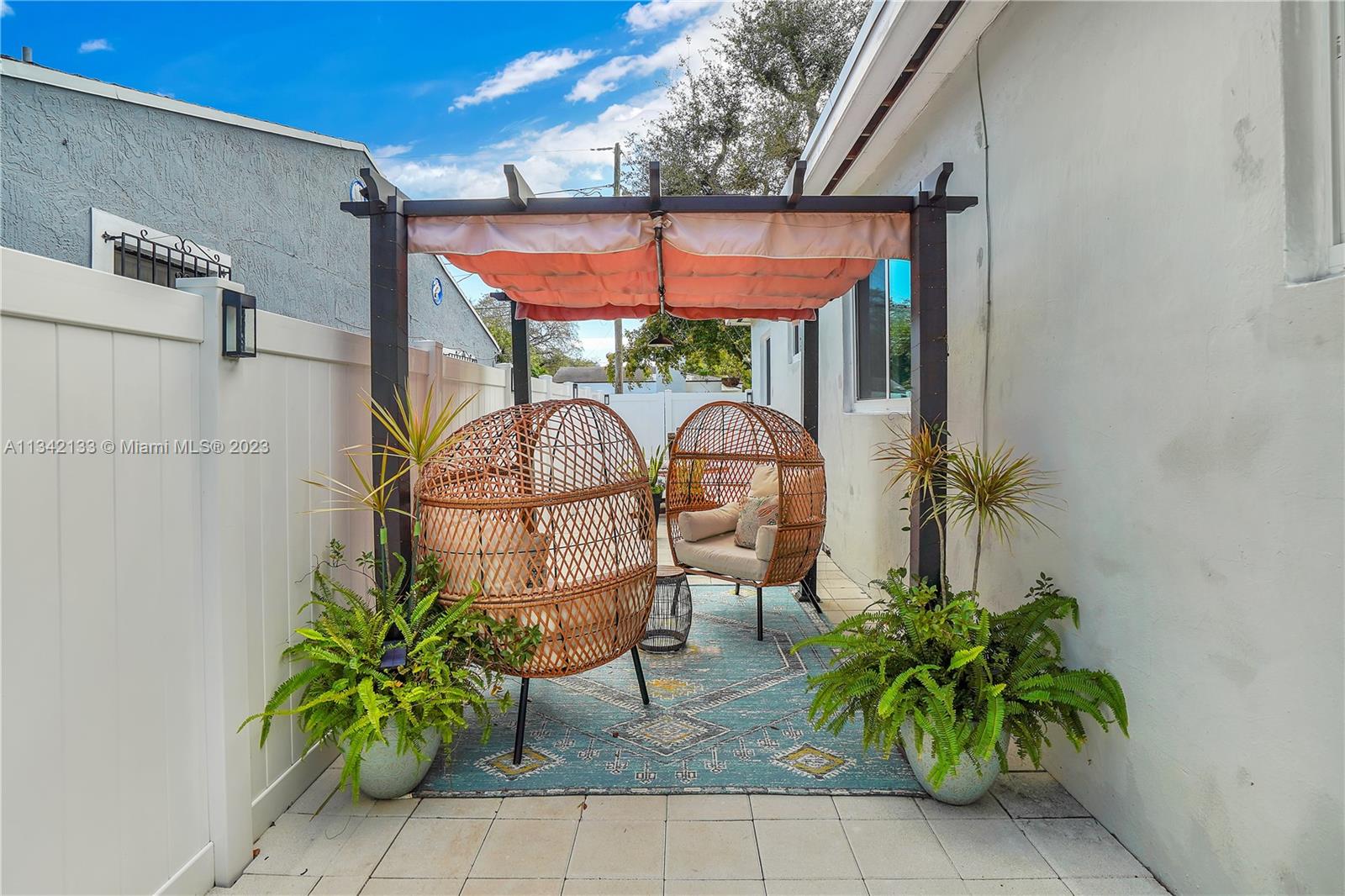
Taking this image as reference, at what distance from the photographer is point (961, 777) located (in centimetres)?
227

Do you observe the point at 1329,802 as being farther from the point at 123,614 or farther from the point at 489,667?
the point at 123,614

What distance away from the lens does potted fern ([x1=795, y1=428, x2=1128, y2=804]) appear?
2.13 m

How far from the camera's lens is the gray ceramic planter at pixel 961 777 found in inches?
88.9

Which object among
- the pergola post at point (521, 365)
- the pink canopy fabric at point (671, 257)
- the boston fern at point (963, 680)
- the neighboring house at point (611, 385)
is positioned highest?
the neighboring house at point (611, 385)

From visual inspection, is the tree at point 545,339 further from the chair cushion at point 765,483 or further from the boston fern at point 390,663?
the boston fern at point 390,663

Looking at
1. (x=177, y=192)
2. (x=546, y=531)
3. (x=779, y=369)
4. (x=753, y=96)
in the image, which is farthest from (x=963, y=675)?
(x=753, y=96)

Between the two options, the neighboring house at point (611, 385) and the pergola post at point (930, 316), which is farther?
the neighboring house at point (611, 385)

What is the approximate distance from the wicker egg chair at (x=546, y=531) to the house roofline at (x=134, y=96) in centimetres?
265

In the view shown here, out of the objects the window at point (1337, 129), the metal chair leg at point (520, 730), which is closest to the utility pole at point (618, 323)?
the metal chair leg at point (520, 730)

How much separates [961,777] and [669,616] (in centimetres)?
201

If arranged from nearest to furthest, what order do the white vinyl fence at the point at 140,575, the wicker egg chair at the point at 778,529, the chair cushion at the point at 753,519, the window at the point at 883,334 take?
the white vinyl fence at the point at 140,575
the wicker egg chair at the point at 778,529
the chair cushion at the point at 753,519
the window at the point at 883,334

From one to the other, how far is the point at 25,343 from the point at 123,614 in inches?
26.7

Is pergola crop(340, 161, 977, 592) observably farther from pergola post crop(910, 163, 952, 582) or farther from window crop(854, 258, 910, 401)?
window crop(854, 258, 910, 401)

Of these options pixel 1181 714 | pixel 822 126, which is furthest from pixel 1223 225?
pixel 822 126
